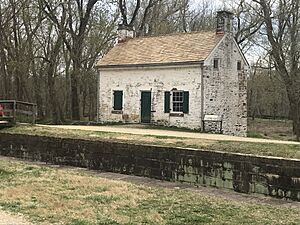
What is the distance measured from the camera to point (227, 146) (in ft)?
38.8

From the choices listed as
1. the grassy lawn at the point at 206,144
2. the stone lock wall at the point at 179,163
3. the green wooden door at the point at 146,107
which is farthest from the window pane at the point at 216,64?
the stone lock wall at the point at 179,163

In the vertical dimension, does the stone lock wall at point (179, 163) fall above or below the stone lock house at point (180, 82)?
below

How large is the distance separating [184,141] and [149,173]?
4.48ft

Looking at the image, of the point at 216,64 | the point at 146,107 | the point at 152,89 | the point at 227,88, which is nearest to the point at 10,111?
the point at 146,107

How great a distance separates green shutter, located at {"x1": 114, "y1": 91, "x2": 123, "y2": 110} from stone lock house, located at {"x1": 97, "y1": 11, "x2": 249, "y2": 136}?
4 centimetres

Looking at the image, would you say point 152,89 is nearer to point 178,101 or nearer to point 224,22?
point 178,101

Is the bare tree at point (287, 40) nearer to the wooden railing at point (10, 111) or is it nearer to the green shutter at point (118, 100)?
the green shutter at point (118, 100)

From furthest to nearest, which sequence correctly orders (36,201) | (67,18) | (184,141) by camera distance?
(67,18)
(184,141)
(36,201)

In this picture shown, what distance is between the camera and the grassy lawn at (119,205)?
747 cm

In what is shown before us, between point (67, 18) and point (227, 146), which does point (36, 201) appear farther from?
point (67, 18)

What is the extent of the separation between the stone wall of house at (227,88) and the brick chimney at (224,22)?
44 cm

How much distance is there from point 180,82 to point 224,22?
3945 millimetres

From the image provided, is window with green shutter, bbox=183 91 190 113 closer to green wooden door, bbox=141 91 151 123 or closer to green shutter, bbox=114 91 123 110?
green wooden door, bbox=141 91 151 123

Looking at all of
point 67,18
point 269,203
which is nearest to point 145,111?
point 67,18
